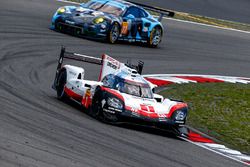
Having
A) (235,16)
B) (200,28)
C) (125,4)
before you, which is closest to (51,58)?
(125,4)

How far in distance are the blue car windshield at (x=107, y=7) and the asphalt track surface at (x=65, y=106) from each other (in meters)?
1.07

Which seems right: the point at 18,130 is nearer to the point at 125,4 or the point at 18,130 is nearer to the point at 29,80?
the point at 29,80

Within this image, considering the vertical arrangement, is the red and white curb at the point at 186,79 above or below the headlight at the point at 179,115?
below

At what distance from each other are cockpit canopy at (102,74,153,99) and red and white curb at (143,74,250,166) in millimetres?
1033

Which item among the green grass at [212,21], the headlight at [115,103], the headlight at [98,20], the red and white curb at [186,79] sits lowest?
the red and white curb at [186,79]

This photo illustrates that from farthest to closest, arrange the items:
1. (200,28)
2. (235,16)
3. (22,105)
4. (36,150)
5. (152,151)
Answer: (235,16), (200,28), (22,105), (152,151), (36,150)

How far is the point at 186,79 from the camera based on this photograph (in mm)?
19594

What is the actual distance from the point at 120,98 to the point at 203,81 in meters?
7.46

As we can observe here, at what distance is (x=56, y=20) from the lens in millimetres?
22375

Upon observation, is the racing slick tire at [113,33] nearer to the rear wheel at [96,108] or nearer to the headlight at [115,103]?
the rear wheel at [96,108]

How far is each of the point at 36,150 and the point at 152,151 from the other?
7.34 feet

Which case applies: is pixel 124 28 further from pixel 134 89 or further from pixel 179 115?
pixel 179 115

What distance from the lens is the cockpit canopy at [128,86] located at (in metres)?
13.2

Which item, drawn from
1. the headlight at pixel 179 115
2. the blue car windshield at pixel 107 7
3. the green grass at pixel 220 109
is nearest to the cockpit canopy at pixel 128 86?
the headlight at pixel 179 115
